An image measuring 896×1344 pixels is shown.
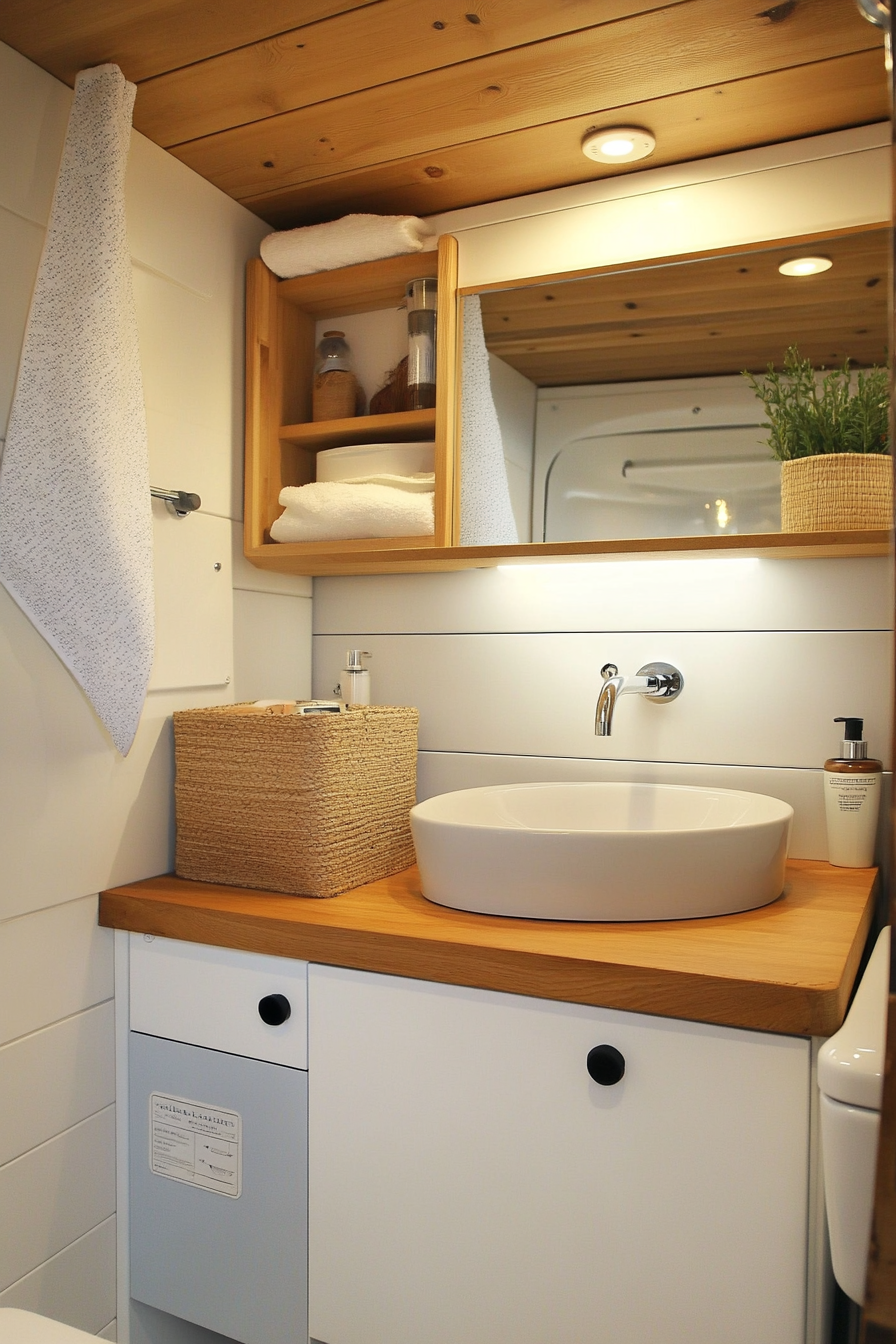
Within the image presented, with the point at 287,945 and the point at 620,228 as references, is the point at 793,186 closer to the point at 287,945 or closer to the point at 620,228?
the point at 620,228

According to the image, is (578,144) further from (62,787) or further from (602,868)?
(62,787)

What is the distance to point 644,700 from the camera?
1.64 m

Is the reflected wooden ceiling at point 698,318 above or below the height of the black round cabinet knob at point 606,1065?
above

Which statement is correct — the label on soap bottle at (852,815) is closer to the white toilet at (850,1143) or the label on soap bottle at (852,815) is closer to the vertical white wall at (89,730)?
the white toilet at (850,1143)

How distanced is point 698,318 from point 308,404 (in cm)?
73

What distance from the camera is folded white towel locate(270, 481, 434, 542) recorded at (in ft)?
5.14

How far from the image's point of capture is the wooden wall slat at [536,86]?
119cm

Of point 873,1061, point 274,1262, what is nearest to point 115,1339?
point 274,1262

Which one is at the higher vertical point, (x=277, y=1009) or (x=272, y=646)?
(x=272, y=646)

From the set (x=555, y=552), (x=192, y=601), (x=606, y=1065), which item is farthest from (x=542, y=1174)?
(x=192, y=601)

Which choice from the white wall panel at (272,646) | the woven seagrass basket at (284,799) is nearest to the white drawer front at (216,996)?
the woven seagrass basket at (284,799)

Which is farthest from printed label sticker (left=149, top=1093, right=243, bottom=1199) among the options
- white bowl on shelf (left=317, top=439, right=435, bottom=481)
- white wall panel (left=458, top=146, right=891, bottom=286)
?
white wall panel (left=458, top=146, right=891, bottom=286)

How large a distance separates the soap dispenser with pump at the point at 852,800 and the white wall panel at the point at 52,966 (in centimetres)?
111

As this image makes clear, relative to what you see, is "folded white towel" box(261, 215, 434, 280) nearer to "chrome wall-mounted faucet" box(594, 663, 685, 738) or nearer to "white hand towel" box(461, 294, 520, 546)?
"white hand towel" box(461, 294, 520, 546)
